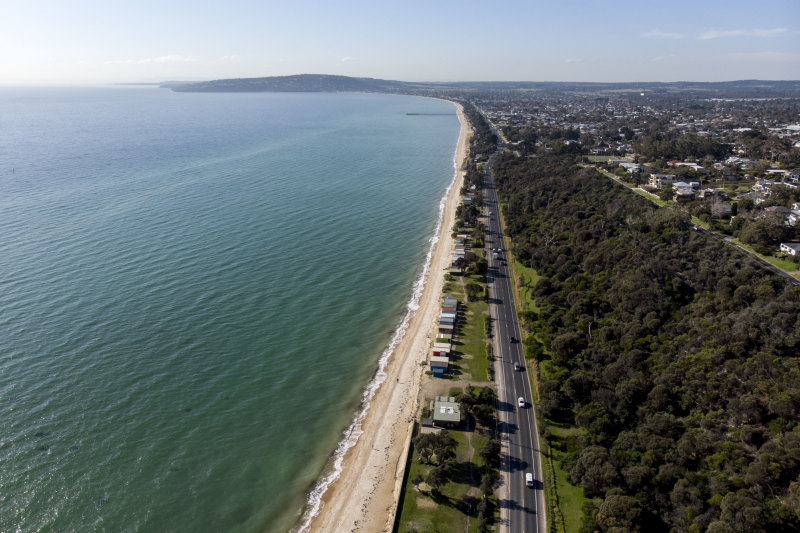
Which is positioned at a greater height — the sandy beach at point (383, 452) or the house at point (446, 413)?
the house at point (446, 413)

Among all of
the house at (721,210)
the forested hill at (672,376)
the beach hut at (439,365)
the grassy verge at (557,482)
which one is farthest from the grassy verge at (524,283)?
the house at (721,210)

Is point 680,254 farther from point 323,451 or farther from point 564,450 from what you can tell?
point 323,451

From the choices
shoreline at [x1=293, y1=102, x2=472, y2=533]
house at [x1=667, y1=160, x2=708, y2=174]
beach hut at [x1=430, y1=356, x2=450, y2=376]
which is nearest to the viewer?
shoreline at [x1=293, y1=102, x2=472, y2=533]

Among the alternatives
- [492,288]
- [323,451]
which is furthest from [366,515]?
[492,288]

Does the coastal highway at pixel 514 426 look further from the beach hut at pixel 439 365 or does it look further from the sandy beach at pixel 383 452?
the sandy beach at pixel 383 452

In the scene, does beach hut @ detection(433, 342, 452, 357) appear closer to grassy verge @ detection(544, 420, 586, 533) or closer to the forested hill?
the forested hill

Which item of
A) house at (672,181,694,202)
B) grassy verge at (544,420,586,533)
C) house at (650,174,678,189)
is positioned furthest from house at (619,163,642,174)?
grassy verge at (544,420,586,533)

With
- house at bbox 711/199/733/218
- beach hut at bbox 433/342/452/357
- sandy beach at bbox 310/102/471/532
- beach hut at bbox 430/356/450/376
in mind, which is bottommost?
sandy beach at bbox 310/102/471/532
